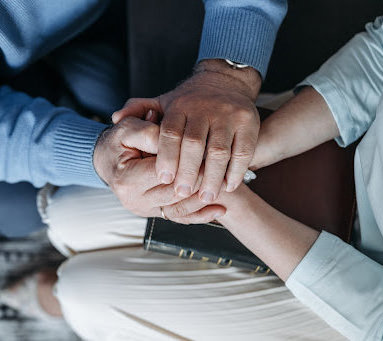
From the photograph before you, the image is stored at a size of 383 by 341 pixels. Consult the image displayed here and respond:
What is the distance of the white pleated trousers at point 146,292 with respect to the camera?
2.74 ft

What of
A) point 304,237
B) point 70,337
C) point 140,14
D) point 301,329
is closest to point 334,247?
point 304,237

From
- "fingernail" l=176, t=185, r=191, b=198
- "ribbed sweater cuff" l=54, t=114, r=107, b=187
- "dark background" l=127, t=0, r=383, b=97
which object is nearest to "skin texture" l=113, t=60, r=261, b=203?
"fingernail" l=176, t=185, r=191, b=198

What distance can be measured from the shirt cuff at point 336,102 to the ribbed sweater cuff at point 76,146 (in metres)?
0.41

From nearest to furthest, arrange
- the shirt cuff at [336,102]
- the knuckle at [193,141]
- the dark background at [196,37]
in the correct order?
the knuckle at [193,141] → the shirt cuff at [336,102] → the dark background at [196,37]

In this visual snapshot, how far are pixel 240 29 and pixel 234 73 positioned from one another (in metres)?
0.08

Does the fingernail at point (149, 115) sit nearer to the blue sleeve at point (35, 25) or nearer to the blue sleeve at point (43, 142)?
the blue sleeve at point (43, 142)

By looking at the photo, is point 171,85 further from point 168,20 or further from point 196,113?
point 196,113

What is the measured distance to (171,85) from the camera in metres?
1.02

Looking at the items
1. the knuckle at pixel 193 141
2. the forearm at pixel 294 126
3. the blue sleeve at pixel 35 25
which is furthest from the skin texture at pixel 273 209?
the blue sleeve at pixel 35 25

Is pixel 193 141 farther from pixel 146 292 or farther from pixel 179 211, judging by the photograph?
pixel 146 292

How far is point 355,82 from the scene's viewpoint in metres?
0.79

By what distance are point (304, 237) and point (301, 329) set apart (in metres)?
0.19

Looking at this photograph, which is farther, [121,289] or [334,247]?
[121,289]

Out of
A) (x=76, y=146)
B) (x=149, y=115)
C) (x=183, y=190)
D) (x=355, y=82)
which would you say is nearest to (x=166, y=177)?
(x=183, y=190)
